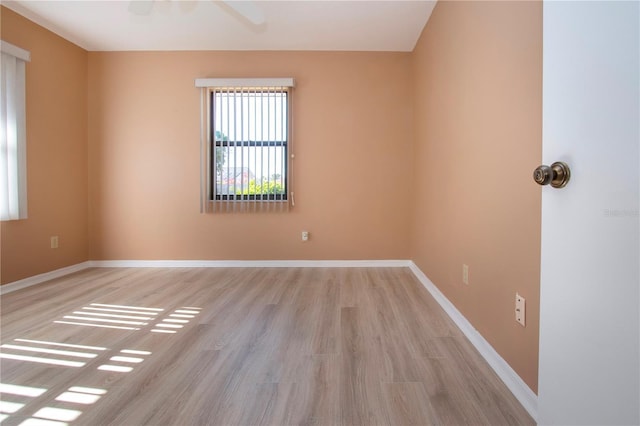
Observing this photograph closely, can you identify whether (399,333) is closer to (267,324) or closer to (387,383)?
(387,383)

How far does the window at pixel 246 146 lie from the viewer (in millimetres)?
3543

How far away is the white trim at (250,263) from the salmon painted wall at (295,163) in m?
0.06

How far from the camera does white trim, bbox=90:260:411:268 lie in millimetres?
3596

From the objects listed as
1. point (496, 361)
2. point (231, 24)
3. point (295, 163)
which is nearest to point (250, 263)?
point (295, 163)

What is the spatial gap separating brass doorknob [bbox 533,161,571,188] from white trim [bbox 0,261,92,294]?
3866mm

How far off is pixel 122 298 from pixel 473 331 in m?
2.66

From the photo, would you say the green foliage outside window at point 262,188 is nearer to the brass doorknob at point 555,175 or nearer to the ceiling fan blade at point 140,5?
the ceiling fan blade at point 140,5

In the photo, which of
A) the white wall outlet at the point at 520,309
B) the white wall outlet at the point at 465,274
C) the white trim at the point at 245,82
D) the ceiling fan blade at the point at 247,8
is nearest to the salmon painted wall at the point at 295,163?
the white trim at the point at 245,82

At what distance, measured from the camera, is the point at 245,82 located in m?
3.50

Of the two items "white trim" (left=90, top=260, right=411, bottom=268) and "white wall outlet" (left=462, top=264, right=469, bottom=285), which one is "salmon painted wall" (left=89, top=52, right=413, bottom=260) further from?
"white wall outlet" (left=462, top=264, right=469, bottom=285)

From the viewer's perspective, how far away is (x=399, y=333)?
185cm

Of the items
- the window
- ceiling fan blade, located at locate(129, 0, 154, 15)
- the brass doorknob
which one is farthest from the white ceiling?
the brass doorknob

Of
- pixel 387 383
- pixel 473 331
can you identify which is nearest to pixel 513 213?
pixel 473 331

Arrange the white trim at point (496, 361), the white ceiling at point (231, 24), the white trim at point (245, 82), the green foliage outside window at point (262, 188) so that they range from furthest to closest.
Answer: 1. the green foliage outside window at point (262, 188)
2. the white trim at point (245, 82)
3. the white ceiling at point (231, 24)
4. the white trim at point (496, 361)
